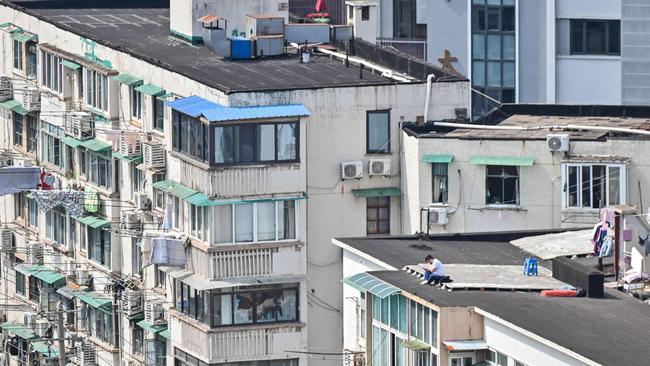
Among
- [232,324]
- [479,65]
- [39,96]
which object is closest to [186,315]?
[232,324]

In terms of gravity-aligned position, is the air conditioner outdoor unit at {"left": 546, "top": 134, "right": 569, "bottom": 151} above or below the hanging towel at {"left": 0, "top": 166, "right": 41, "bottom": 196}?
above

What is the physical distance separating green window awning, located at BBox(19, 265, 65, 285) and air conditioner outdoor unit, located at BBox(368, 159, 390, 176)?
16.8 m

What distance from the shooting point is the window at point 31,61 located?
10153cm

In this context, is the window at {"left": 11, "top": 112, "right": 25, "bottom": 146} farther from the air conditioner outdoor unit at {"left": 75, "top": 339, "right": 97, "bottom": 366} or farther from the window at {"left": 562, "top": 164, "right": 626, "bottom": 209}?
the window at {"left": 562, "top": 164, "right": 626, "bottom": 209}

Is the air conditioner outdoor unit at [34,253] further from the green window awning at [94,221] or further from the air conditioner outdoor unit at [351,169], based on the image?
the air conditioner outdoor unit at [351,169]

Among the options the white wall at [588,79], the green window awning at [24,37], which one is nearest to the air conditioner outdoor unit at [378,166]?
the green window awning at [24,37]

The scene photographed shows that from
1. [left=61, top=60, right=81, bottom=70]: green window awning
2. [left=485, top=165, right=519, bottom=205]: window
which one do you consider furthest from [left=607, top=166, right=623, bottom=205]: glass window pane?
[left=61, top=60, right=81, bottom=70]: green window awning

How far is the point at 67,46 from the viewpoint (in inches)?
3839

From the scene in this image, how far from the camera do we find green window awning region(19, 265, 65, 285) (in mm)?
99625

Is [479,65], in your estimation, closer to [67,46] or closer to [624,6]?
[624,6]

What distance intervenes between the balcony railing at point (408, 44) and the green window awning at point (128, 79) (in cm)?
2274

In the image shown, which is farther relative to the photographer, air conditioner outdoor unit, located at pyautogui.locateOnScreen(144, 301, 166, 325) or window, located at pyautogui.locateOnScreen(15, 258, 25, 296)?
window, located at pyautogui.locateOnScreen(15, 258, 25, 296)

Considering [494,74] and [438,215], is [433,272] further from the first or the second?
[494,74]

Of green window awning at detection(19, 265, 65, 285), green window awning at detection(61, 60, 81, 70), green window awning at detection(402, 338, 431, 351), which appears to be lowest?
green window awning at detection(19, 265, 65, 285)
